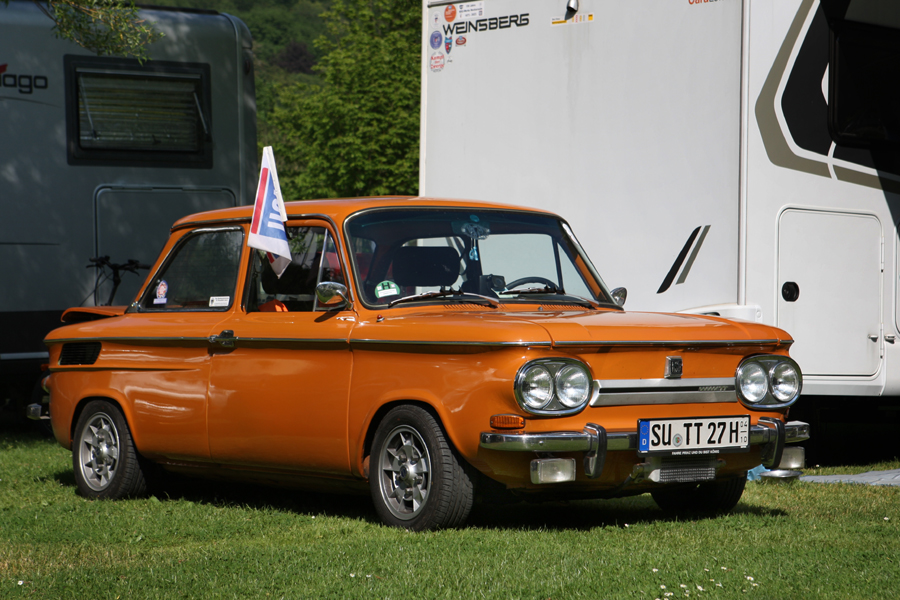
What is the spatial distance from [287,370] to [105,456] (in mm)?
1856

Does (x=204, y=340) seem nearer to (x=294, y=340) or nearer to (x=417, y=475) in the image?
(x=294, y=340)

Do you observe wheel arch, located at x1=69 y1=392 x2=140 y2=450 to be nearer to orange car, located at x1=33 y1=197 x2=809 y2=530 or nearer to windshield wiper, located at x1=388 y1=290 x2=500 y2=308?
orange car, located at x1=33 y1=197 x2=809 y2=530

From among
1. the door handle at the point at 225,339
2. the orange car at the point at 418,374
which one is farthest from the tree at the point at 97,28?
the door handle at the point at 225,339

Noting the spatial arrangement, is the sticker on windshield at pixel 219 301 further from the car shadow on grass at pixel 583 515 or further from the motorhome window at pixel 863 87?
the motorhome window at pixel 863 87

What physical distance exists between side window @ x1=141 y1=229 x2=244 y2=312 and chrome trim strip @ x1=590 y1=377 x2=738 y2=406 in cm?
251

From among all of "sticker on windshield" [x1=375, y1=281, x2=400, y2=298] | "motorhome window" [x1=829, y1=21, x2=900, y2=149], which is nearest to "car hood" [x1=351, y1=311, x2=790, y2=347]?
"sticker on windshield" [x1=375, y1=281, x2=400, y2=298]

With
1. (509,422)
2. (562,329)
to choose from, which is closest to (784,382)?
(562,329)

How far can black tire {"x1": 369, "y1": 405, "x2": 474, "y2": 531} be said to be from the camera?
5707mm

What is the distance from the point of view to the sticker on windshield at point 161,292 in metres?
7.67

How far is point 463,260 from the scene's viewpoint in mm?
6625

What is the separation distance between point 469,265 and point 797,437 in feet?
6.37

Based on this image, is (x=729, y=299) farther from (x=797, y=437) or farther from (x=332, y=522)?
(x=332, y=522)

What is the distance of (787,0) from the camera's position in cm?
820

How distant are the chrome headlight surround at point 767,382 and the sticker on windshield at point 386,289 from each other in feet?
5.89
